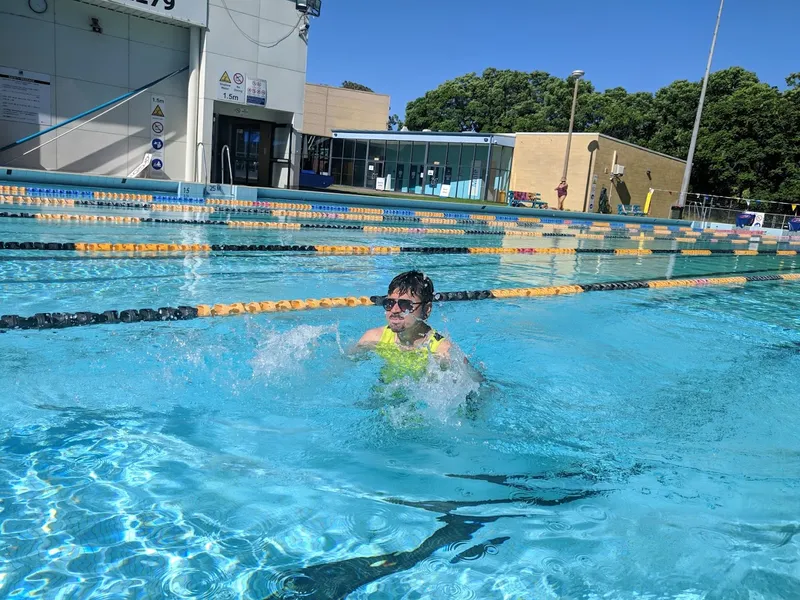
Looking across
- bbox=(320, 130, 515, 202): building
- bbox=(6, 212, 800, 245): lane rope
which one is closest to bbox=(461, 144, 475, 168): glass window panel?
bbox=(320, 130, 515, 202): building

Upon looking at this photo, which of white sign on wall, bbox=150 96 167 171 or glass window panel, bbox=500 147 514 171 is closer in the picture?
white sign on wall, bbox=150 96 167 171

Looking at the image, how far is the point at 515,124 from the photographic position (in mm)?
43594

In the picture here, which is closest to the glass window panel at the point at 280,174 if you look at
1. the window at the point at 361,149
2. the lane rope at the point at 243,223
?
the lane rope at the point at 243,223

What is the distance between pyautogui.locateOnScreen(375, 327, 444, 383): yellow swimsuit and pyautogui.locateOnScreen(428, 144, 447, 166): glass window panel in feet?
93.1

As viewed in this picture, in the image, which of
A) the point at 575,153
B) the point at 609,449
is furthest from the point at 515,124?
the point at 609,449

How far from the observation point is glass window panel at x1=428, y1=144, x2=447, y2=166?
3083 centimetres

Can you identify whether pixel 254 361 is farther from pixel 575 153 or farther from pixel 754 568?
pixel 575 153

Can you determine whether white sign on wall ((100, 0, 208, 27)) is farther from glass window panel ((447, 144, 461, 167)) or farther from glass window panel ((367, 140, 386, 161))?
glass window panel ((367, 140, 386, 161))

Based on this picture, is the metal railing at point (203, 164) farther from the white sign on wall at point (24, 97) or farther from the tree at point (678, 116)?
the tree at point (678, 116)

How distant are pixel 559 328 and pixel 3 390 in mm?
4361

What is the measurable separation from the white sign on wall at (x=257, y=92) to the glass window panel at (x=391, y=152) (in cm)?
1515

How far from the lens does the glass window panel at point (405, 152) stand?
3140cm

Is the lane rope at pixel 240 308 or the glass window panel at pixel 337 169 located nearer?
the lane rope at pixel 240 308

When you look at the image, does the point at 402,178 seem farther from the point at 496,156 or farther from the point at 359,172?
the point at 496,156
